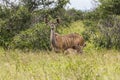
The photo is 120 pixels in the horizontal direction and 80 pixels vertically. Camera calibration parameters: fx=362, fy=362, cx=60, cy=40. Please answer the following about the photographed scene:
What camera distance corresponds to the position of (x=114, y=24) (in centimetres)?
1630

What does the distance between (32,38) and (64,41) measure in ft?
5.33

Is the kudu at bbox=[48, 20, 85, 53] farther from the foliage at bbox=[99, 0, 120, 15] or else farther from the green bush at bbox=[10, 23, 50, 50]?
the foliage at bbox=[99, 0, 120, 15]

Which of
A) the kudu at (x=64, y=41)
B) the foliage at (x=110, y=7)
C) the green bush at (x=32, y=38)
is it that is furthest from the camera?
the foliage at (x=110, y=7)

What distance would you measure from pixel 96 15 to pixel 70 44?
5.46 m

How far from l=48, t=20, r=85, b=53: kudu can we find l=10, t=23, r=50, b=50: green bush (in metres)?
1.16

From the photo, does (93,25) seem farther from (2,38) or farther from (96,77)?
(96,77)

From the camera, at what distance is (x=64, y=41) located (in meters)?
13.6

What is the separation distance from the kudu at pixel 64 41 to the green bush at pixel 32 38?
1155 mm

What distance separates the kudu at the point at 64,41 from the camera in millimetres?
13211

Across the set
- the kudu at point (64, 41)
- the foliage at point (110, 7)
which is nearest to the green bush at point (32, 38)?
the kudu at point (64, 41)

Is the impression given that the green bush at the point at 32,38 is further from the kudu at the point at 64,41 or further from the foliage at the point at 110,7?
the foliage at the point at 110,7

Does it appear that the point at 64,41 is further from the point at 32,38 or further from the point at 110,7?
the point at 110,7

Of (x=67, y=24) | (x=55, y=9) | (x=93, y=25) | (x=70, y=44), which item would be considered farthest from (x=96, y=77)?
(x=93, y=25)

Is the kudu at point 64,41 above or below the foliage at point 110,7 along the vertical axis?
below
